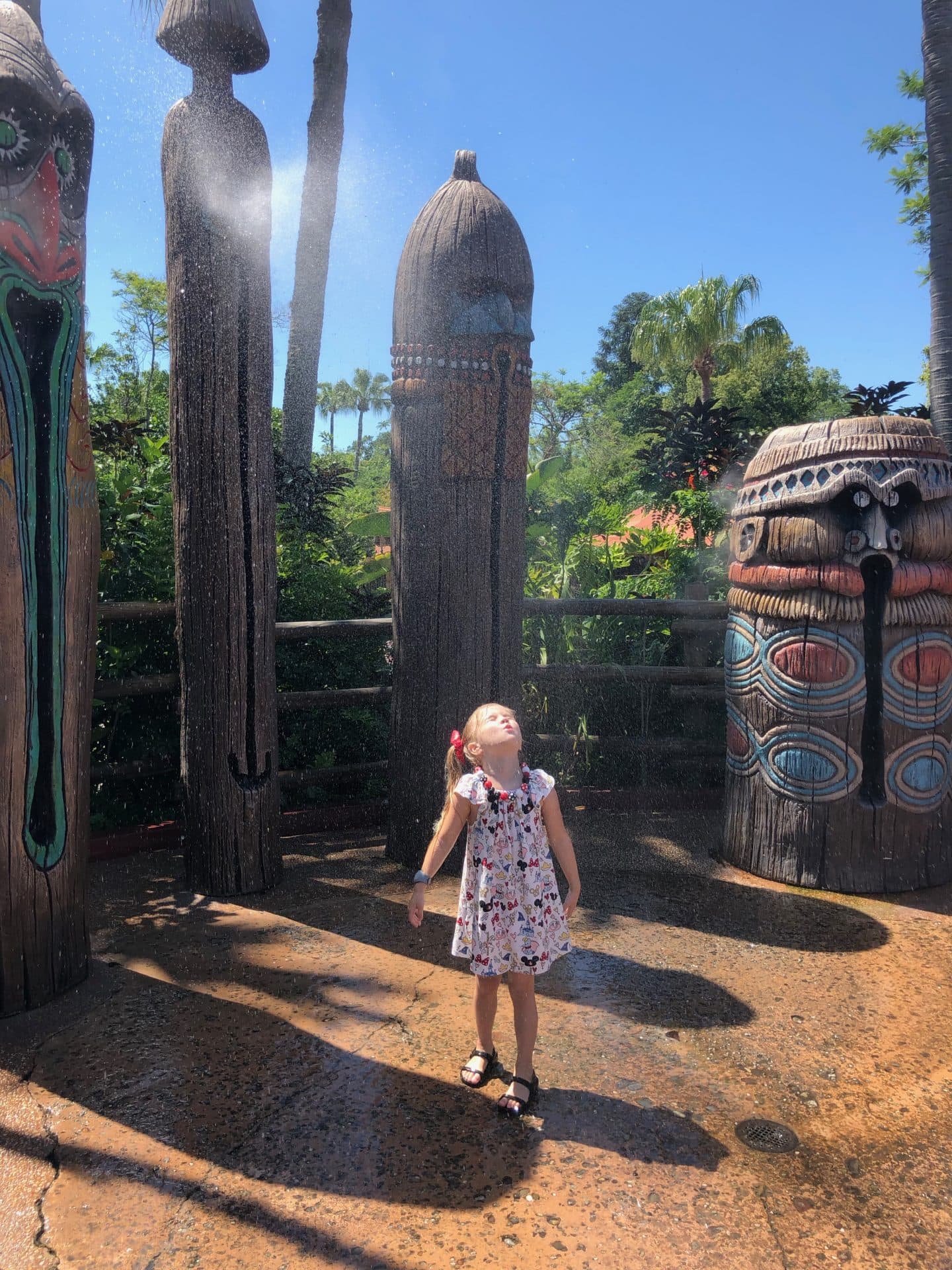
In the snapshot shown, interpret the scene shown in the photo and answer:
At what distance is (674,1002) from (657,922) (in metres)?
0.74

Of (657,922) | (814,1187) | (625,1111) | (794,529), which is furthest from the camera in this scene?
(794,529)

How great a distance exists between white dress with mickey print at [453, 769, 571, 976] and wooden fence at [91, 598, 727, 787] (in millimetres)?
2309

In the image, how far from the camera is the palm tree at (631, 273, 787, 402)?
24.7 meters

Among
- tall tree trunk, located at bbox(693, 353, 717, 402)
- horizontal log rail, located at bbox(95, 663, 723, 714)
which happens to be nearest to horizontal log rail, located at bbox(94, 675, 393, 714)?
horizontal log rail, located at bbox(95, 663, 723, 714)

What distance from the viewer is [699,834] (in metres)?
5.15

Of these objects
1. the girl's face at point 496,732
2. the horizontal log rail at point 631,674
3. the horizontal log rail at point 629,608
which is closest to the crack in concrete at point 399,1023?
the girl's face at point 496,732

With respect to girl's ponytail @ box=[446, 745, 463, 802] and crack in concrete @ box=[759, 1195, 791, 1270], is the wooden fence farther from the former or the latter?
crack in concrete @ box=[759, 1195, 791, 1270]

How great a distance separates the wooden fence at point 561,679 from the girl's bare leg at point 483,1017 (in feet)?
7.62

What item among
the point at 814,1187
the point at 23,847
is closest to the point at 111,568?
the point at 23,847

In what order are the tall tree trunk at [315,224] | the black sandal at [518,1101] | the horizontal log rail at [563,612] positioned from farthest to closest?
the tall tree trunk at [315,224] → the horizontal log rail at [563,612] → the black sandal at [518,1101]

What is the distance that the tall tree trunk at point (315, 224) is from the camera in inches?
361

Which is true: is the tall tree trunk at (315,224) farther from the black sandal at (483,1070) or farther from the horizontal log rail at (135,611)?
the black sandal at (483,1070)

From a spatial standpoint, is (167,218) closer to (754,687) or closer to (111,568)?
(111,568)

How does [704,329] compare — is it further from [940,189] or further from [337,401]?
[337,401]
